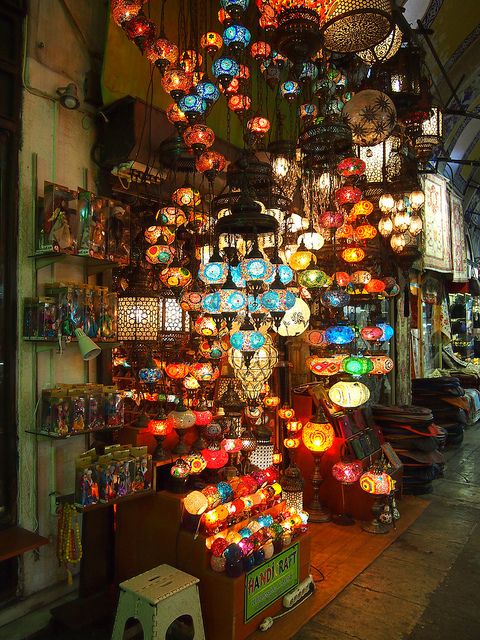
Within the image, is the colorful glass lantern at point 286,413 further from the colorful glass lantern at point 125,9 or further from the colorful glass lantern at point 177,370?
the colorful glass lantern at point 125,9

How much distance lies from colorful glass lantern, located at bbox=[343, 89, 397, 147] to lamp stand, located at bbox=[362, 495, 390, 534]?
11.8 feet

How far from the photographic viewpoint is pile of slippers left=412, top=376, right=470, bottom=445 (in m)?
8.94

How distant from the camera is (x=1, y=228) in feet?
10.2

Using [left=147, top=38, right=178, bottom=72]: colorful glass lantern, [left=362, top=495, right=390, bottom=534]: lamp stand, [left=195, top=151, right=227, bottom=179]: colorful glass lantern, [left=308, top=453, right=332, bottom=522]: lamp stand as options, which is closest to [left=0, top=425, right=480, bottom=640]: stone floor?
[left=362, top=495, right=390, bottom=534]: lamp stand

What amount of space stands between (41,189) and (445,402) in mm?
8431

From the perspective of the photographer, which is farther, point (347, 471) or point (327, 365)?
point (327, 365)

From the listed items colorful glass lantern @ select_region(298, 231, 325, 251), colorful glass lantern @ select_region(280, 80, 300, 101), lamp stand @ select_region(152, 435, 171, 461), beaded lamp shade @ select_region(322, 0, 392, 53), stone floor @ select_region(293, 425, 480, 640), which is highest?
colorful glass lantern @ select_region(280, 80, 300, 101)

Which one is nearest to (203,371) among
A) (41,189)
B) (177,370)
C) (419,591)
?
(177,370)

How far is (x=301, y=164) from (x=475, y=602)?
4.15 metres

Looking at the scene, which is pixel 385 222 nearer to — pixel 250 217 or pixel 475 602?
pixel 250 217

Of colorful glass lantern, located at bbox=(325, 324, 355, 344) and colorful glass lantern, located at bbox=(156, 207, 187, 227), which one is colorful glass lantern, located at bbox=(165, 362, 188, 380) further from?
colorful glass lantern, located at bbox=(325, 324, 355, 344)

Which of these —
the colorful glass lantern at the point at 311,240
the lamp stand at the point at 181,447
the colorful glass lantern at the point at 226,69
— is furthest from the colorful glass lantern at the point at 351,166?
the lamp stand at the point at 181,447

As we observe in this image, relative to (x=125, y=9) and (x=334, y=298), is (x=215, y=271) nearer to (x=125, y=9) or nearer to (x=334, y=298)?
(x=334, y=298)

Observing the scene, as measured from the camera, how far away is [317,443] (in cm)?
489
